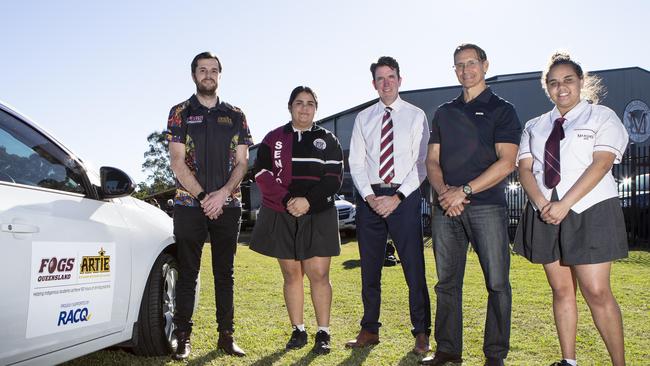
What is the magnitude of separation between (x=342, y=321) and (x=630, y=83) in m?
23.8

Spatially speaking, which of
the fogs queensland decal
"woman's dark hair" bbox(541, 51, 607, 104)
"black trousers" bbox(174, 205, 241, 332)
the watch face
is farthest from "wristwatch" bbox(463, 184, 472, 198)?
the fogs queensland decal

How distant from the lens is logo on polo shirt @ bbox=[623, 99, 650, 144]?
2425cm

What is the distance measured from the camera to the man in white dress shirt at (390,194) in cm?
419

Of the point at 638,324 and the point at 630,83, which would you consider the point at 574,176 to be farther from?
the point at 630,83

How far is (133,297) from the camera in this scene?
3494mm

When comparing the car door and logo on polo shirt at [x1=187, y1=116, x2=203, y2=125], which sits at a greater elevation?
logo on polo shirt at [x1=187, y1=116, x2=203, y2=125]

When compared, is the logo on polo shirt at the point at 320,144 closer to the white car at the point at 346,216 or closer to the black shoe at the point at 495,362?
the black shoe at the point at 495,362

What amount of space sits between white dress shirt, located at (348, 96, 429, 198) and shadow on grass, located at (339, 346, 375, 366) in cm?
112

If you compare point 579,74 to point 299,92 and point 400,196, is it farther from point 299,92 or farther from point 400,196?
point 299,92

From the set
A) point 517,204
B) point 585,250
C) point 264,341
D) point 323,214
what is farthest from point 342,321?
point 517,204

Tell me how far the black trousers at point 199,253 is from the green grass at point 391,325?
1.04 feet

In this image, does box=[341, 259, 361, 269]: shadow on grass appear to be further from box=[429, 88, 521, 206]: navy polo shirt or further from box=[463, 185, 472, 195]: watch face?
box=[463, 185, 472, 195]: watch face

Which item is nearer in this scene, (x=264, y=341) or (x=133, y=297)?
(x=133, y=297)

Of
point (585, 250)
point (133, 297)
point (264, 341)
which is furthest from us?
point (264, 341)
